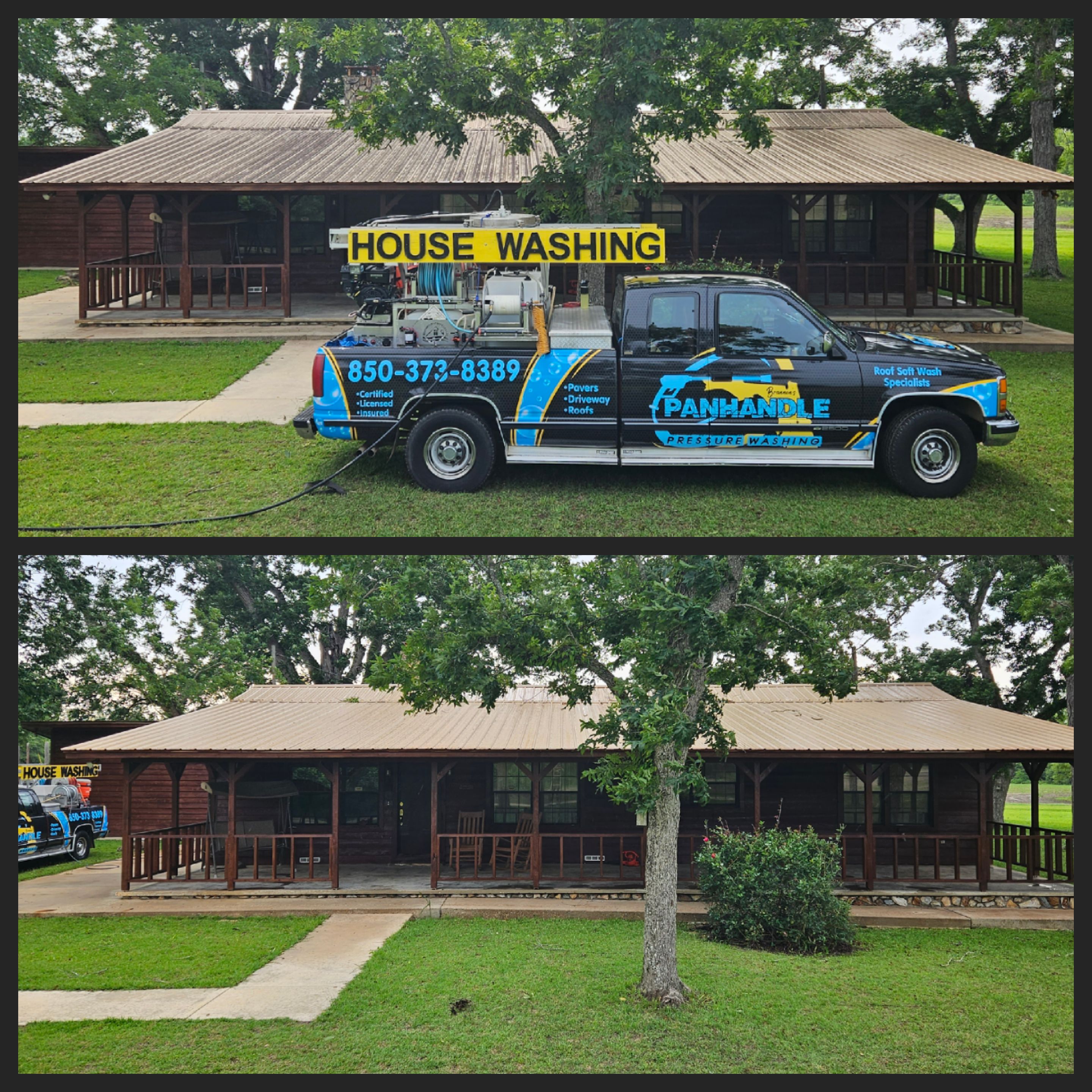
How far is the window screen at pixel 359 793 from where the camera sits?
60.7ft

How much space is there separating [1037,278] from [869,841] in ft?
63.9

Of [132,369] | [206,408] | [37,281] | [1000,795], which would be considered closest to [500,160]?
[132,369]

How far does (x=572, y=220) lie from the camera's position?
14656 mm

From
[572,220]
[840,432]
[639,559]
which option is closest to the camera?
[639,559]

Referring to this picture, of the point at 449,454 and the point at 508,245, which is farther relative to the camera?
the point at 449,454

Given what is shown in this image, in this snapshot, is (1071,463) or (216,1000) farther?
(1071,463)

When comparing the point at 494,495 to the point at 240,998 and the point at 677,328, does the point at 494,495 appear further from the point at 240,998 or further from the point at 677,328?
the point at 240,998

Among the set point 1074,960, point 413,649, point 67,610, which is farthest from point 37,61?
point 1074,960

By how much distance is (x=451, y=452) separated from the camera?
436 inches

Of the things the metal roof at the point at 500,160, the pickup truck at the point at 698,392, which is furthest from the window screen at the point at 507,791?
the metal roof at the point at 500,160

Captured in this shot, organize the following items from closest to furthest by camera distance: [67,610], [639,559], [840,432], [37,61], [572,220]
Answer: [639,559]
[840,432]
[572,220]
[67,610]
[37,61]

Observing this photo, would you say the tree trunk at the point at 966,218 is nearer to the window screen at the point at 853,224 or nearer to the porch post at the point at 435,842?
the window screen at the point at 853,224

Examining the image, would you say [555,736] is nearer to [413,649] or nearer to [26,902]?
[413,649]

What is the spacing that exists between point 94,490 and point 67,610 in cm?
1824
